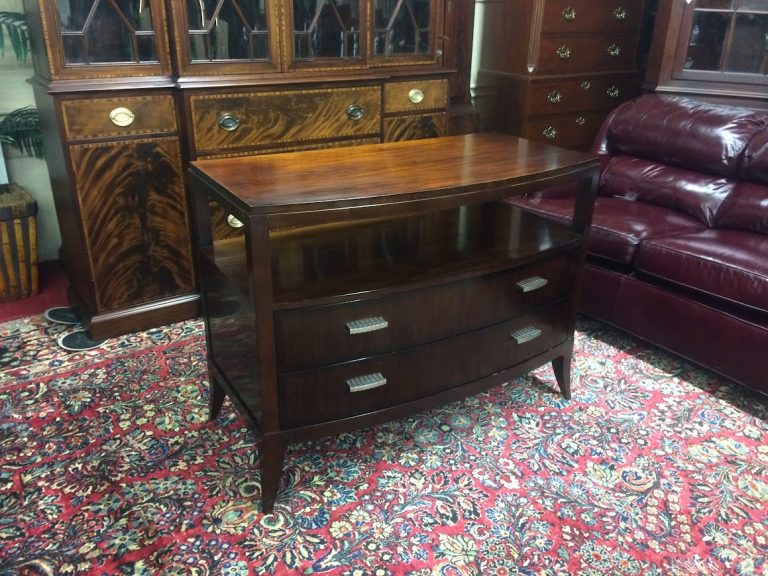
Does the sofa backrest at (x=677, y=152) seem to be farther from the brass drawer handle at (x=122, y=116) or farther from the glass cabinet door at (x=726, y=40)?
the brass drawer handle at (x=122, y=116)

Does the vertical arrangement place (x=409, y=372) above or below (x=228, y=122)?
below

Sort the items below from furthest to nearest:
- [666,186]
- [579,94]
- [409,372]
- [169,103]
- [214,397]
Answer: [579,94], [666,186], [169,103], [214,397], [409,372]

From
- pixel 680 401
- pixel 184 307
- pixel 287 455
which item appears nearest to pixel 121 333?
pixel 184 307

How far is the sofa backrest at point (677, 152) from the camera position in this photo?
2.54m

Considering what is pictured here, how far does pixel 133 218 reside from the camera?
2.46 metres

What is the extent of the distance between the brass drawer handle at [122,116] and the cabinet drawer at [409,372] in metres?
1.35

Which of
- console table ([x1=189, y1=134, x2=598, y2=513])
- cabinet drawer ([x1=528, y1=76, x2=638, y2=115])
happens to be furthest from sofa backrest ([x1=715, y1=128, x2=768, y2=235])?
cabinet drawer ([x1=528, y1=76, x2=638, y2=115])

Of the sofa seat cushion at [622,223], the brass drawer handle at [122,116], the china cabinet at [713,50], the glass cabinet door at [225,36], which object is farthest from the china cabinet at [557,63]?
the brass drawer handle at [122,116]

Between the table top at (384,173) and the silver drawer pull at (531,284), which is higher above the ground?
the table top at (384,173)

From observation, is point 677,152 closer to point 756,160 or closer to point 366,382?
point 756,160

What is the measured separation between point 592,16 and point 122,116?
256 centimetres

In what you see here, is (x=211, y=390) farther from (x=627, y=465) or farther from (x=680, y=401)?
(x=680, y=401)

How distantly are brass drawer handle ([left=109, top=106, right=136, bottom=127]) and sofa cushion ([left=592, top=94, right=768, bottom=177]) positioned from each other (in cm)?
208

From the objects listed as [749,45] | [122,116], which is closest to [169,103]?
[122,116]
